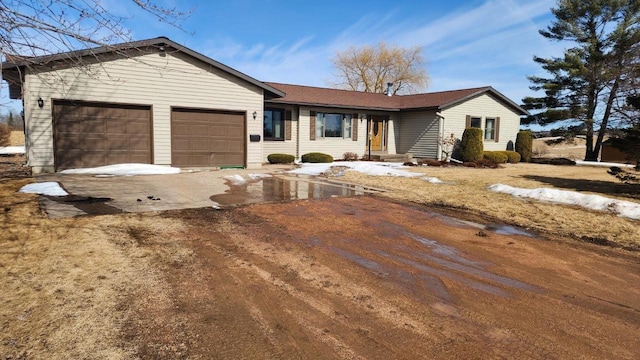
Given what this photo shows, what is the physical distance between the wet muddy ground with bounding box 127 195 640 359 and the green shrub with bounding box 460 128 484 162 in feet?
46.4

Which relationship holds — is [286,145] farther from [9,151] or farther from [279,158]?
[9,151]

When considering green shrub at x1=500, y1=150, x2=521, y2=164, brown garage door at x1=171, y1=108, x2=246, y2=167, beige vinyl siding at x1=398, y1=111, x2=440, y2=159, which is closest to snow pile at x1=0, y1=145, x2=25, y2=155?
brown garage door at x1=171, y1=108, x2=246, y2=167

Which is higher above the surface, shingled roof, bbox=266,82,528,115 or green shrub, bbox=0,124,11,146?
shingled roof, bbox=266,82,528,115

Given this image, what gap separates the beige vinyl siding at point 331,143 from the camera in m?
18.1

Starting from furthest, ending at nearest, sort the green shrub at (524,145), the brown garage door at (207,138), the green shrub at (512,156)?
the green shrub at (524,145) < the green shrub at (512,156) < the brown garage door at (207,138)

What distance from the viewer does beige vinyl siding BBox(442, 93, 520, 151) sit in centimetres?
1977

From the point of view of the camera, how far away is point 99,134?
1200 cm

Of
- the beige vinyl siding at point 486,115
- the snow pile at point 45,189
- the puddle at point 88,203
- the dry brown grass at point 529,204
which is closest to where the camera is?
the dry brown grass at point 529,204

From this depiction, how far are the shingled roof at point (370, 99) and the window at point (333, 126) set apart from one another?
733mm

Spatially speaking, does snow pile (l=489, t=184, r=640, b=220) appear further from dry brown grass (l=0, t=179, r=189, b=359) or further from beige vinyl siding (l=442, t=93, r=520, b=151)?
beige vinyl siding (l=442, t=93, r=520, b=151)

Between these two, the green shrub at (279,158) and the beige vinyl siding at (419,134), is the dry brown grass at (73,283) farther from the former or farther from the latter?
the beige vinyl siding at (419,134)

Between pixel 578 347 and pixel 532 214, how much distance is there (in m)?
4.98

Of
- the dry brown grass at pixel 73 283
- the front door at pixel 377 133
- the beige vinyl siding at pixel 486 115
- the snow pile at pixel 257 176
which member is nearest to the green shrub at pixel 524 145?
the beige vinyl siding at pixel 486 115

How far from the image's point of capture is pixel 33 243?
4.40 meters
